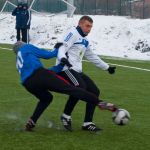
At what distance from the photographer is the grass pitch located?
312 inches

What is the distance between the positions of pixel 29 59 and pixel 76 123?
5.34 feet

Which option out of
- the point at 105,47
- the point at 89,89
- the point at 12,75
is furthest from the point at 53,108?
the point at 105,47

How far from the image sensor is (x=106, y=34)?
98.9 ft

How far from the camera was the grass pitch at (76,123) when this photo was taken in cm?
793

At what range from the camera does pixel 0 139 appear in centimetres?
812

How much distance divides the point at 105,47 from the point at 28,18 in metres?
4.68

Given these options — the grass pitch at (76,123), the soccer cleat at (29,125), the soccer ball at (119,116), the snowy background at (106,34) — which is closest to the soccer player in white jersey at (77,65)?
the grass pitch at (76,123)

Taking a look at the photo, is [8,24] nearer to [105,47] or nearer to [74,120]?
[105,47]

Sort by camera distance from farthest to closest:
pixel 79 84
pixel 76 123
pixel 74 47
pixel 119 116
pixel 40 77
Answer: pixel 76 123 → pixel 74 47 → pixel 79 84 → pixel 40 77 → pixel 119 116

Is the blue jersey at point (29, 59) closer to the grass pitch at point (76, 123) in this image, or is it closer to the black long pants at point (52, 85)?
the black long pants at point (52, 85)

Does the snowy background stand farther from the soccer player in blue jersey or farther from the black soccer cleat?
the soccer player in blue jersey

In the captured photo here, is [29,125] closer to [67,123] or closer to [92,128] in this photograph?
[67,123]

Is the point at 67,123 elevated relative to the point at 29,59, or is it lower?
lower

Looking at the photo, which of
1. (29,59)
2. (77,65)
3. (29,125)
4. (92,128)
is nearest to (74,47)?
(77,65)
